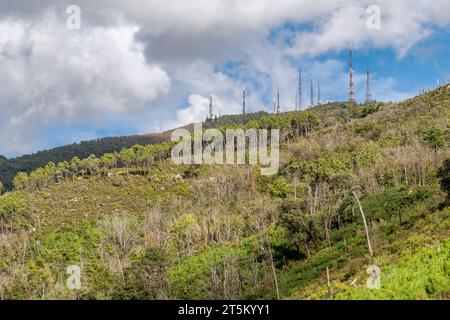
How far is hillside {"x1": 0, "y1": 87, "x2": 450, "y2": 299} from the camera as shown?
120 feet

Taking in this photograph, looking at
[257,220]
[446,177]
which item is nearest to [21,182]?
[257,220]

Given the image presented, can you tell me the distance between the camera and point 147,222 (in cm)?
8494

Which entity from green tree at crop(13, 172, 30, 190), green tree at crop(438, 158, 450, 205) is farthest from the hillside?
green tree at crop(13, 172, 30, 190)

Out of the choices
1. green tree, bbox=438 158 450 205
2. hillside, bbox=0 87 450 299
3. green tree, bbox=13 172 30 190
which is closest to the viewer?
hillside, bbox=0 87 450 299

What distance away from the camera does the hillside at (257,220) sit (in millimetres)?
36631

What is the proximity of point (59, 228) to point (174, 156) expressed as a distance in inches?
1942

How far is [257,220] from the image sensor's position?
70750 mm

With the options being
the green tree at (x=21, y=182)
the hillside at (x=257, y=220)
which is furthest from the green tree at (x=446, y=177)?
the green tree at (x=21, y=182)

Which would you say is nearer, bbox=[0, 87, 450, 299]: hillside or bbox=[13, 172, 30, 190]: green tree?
bbox=[0, 87, 450, 299]: hillside

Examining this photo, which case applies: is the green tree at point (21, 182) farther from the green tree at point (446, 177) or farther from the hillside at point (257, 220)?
the green tree at point (446, 177)

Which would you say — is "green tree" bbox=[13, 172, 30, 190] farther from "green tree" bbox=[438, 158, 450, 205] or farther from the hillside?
"green tree" bbox=[438, 158, 450, 205]

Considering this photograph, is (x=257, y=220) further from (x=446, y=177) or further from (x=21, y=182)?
(x=21, y=182)

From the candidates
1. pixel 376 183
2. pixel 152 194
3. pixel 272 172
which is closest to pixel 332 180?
pixel 376 183
